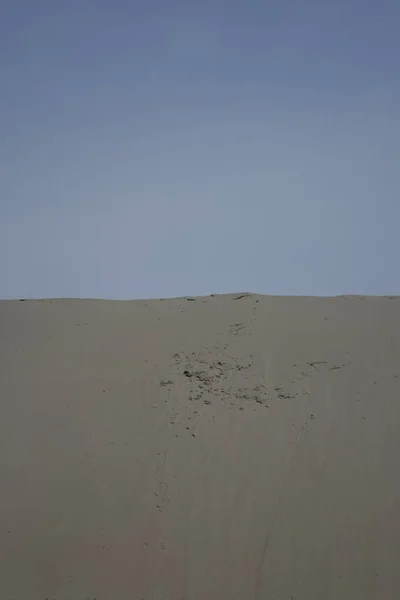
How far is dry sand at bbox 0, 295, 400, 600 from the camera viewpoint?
4.86 meters

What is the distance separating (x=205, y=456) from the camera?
6.25 metres

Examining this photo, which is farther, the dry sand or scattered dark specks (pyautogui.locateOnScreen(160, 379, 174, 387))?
scattered dark specks (pyautogui.locateOnScreen(160, 379, 174, 387))

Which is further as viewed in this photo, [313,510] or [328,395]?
[328,395]

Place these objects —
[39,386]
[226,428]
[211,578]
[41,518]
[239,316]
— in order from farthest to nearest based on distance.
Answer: [239,316] → [39,386] → [226,428] → [41,518] → [211,578]

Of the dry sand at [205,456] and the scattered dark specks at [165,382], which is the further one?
the scattered dark specks at [165,382]

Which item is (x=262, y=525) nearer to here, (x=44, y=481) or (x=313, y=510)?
(x=313, y=510)

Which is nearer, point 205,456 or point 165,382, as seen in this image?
point 205,456

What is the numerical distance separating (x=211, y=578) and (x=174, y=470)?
1.49 meters

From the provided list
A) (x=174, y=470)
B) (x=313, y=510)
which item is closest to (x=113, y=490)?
(x=174, y=470)

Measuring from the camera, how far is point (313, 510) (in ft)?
A: 17.5

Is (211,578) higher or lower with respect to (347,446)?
lower

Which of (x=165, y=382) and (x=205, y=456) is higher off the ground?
(x=165, y=382)

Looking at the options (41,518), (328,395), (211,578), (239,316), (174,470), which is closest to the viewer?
(211,578)

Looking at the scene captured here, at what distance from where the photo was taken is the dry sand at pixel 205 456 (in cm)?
486
